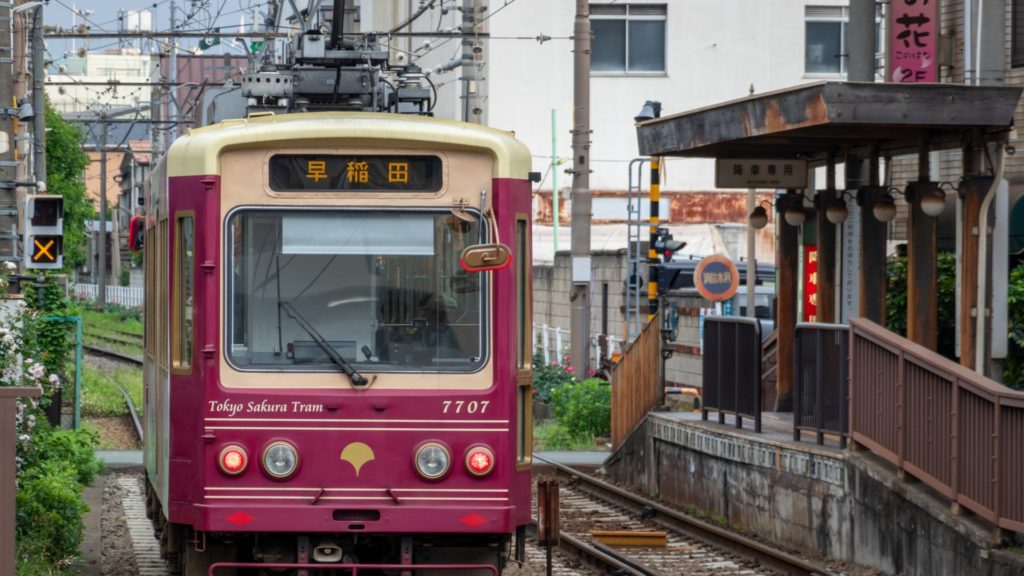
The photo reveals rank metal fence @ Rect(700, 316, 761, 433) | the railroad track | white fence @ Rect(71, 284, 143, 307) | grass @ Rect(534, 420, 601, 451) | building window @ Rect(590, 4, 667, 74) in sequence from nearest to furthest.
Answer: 1. the railroad track
2. metal fence @ Rect(700, 316, 761, 433)
3. grass @ Rect(534, 420, 601, 451)
4. building window @ Rect(590, 4, 667, 74)
5. white fence @ Rect(71, 284, 143, 307)

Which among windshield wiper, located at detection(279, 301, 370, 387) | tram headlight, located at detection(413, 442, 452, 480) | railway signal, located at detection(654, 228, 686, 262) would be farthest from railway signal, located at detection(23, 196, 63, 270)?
railway signal, located at detection(654, 228, 686, 262)

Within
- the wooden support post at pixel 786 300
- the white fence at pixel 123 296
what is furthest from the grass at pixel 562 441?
the white fence at pixel 123 296

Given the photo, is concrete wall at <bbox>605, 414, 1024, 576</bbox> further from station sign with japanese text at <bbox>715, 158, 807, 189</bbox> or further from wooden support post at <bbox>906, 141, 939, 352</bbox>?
station sign with japanese text at <bbox>715, 158, 807, 189</bbox>

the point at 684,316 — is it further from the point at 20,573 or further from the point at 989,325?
the point at 20,573

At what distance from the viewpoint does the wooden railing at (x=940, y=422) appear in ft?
34.4

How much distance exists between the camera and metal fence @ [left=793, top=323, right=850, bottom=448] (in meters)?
13.5

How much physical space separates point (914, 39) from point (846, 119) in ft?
12.7

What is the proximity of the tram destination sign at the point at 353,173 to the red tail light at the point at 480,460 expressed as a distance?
1.49m

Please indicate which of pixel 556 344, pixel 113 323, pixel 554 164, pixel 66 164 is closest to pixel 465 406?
pixel 556 344

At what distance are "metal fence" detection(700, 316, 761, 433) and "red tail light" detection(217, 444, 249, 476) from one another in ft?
23.1

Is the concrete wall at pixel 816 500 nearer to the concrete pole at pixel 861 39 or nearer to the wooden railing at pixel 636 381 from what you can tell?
the wooden railing at pixel 636 381

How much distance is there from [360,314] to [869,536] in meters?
5.12

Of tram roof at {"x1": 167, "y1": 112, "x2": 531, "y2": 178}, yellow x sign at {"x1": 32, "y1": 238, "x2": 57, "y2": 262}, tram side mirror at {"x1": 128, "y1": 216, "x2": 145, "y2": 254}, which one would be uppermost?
tram roof at {"x1": 167, "y1": 112, "x2": 531, "y2": 178}

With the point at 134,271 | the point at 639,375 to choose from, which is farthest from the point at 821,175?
the point at 134,271
